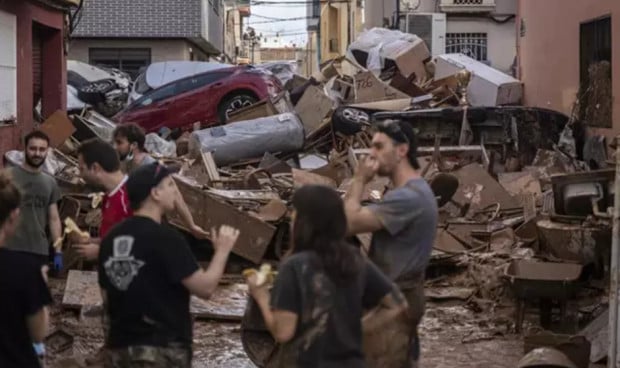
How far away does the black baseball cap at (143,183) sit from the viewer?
15.7 feet

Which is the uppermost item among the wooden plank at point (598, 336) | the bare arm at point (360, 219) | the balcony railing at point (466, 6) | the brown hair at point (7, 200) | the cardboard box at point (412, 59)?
the balcony railing at point (466, 6)

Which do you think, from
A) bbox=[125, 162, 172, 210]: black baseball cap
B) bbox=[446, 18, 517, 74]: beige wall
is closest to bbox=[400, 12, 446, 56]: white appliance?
bbox=[446, 18, 517, 74]: beige wall

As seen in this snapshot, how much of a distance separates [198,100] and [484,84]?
5.64 metres

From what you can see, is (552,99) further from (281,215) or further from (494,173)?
(281,215)

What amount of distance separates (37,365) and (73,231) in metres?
1.41

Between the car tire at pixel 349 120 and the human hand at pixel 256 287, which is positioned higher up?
the car tire at pixel 349 120

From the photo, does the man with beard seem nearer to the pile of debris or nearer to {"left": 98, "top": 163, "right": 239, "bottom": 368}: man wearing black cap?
the pile of debris

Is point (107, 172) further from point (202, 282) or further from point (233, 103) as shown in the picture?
point (233, 103)

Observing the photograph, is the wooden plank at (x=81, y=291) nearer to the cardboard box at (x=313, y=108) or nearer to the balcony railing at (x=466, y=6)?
the cardboard box at (x=313, y=108)

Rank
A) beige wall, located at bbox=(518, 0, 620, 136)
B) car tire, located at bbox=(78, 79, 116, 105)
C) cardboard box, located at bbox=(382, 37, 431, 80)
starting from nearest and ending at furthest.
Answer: beige wall, located at bbox=(518, 0, 620, 136) → cardboard box, located at bbox=(382, 37, 431, 80) → car tire, located at bbox=(78, 79, 116, 105)

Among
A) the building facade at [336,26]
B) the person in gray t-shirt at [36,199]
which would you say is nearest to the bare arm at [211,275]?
the person in gray t-shirt at [36,199]

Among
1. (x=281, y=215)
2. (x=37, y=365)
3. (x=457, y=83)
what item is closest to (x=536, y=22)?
(x=457, y=83)

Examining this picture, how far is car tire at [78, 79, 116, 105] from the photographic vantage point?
23.7 m

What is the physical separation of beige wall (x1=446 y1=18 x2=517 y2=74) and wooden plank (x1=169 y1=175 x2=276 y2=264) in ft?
60.6
